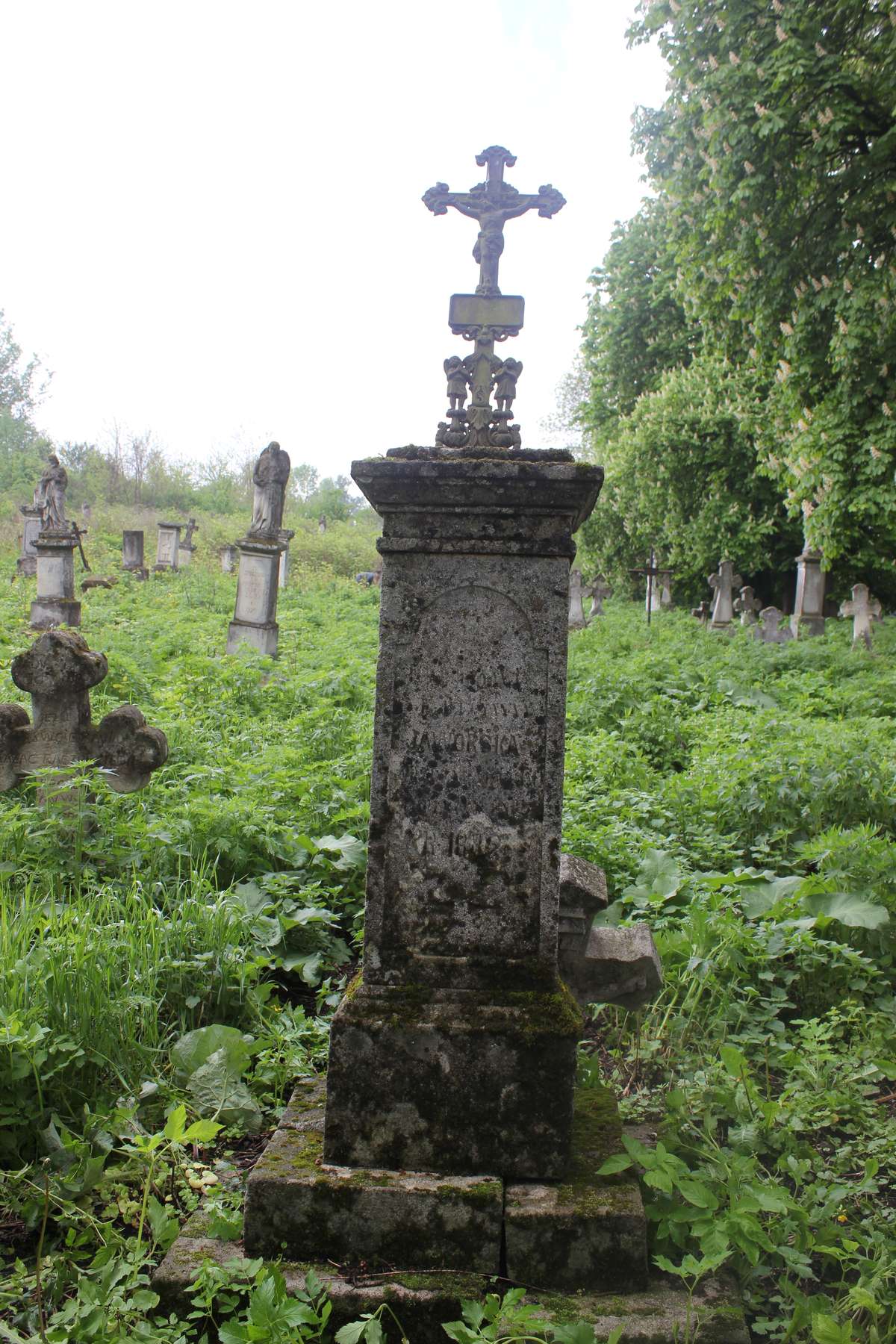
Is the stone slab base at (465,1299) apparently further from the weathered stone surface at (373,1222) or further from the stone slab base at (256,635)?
the stone slab base at (256,635)

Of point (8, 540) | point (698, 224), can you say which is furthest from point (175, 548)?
point (698, 224)

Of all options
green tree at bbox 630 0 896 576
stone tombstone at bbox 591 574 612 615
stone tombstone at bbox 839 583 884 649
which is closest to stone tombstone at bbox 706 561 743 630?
stone tombstone at bbox 839 583 884 649

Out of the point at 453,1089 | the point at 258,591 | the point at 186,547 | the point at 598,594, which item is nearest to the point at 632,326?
the point at 598,594

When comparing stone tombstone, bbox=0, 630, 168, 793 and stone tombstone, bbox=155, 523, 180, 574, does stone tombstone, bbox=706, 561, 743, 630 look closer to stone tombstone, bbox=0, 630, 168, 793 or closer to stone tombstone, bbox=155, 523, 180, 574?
stone tombstone, bbox=155, 523, 180, 574

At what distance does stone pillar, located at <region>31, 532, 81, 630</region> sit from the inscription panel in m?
11.2

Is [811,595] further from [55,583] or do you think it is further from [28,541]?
[28,541]

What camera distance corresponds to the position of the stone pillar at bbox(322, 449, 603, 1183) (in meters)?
2.44

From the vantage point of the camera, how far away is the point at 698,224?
1062cm

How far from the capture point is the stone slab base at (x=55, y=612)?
12.7 m

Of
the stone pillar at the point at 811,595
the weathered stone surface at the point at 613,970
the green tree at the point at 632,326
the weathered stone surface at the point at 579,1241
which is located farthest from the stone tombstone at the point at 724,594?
the weathered stone surface at the point at 579,1241

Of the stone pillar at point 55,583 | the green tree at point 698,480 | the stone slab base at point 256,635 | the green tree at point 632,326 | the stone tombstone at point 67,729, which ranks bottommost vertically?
the stone tombstone at point 67,729

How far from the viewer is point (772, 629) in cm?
1728

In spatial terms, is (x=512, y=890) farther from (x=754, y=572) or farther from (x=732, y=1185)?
(x=754, y=572)

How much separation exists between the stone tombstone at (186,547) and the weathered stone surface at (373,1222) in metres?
23.7
